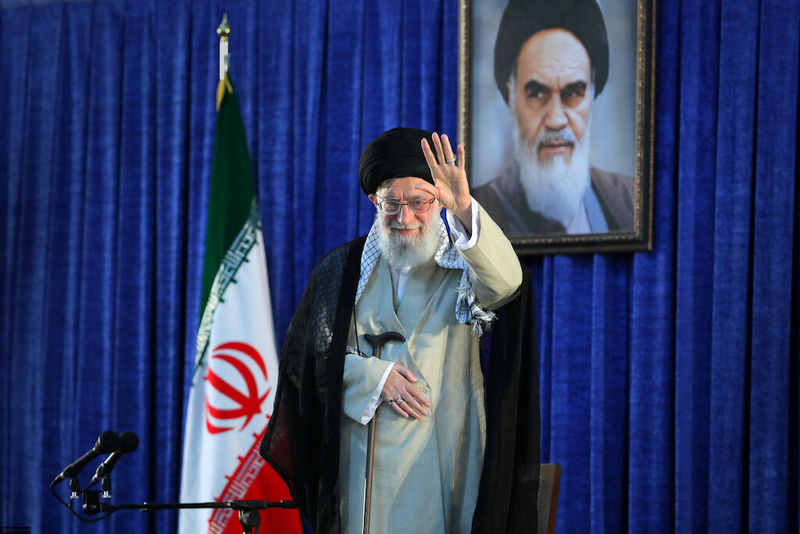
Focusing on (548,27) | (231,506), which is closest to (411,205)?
(231,506)

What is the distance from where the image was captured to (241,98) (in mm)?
4797

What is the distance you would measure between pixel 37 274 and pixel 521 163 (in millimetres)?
2397

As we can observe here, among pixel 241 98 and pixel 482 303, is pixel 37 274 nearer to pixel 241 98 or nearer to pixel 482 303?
pixel 241 98

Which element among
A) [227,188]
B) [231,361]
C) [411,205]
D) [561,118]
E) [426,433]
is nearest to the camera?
[426,433]

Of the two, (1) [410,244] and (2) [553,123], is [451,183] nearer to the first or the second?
(1) [410,244]

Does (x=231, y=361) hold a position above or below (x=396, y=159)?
below

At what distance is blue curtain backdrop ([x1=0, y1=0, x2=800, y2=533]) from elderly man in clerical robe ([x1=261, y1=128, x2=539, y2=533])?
4.16 feet

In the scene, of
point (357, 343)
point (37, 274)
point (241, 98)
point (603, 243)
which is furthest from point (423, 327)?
point (37, 274)

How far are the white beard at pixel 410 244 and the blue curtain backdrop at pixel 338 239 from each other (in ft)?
4.11

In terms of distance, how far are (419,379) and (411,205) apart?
0.46m

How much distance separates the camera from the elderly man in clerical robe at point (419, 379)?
2.60 metres

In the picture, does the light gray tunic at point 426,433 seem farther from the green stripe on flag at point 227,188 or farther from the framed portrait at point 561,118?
the green stripe on flag at point 227,188

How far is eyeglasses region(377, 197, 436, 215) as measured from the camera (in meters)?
2.81

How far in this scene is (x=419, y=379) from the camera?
8.83ft
